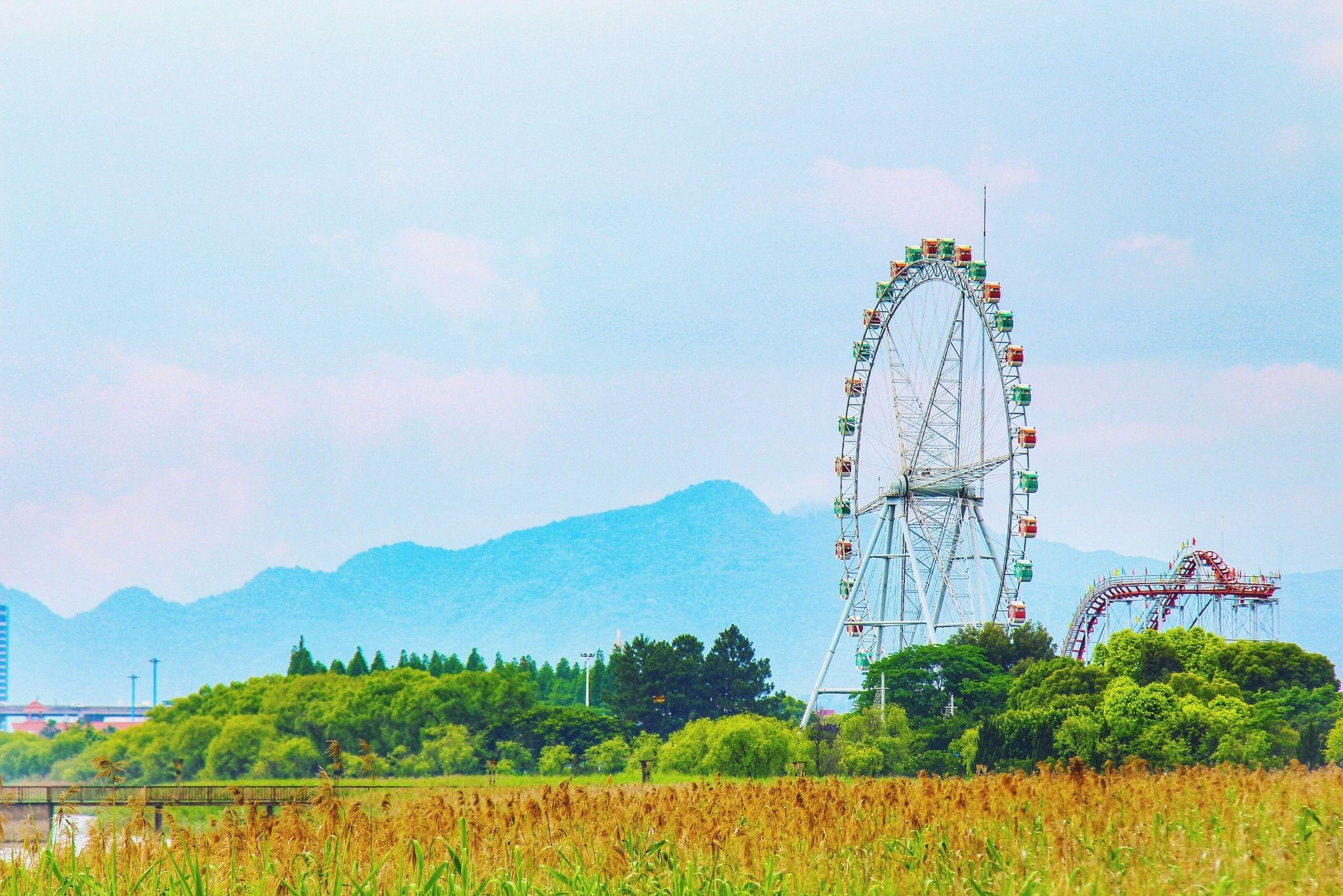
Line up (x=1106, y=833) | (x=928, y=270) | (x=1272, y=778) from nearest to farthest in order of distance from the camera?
(x=1106, y=833) → (x=1272, y=778) → (x=928, y=270)

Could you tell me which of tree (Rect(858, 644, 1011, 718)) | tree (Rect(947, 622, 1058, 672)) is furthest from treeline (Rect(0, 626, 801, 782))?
tree (Rect(858, 644, 1011, 718))

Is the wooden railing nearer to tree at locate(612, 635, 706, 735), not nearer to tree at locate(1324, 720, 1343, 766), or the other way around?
tree at locate(612, 635, 706, 735)

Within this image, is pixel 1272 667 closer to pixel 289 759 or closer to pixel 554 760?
pixel 554 760

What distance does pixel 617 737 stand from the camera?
82.8 m

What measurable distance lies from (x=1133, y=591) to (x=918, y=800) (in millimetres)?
66449

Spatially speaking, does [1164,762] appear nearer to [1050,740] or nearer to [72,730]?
[1050,740]

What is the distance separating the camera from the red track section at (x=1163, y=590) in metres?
73.2

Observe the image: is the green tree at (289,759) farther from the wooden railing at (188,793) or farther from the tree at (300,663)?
the tree at (300,663)

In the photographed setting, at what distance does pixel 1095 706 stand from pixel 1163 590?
21641 mm

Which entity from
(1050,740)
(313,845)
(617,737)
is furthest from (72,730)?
(313,845)

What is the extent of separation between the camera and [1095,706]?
184 ft

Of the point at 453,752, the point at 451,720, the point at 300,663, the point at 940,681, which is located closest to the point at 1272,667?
the point at 940,681

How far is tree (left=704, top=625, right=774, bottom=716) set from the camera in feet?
307

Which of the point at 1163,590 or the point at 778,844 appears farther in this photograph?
the point at 1163,590
